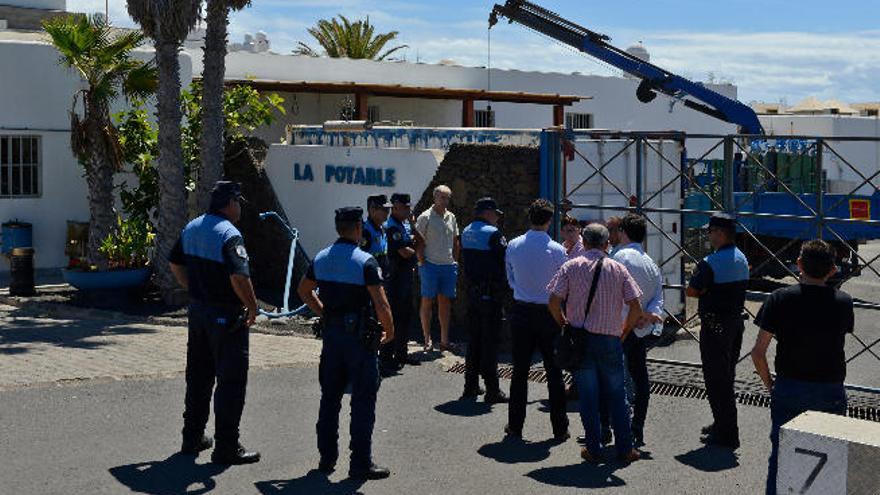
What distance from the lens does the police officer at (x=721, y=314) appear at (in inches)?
351

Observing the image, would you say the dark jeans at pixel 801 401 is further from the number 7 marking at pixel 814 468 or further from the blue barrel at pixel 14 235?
the blue barrel at pixel 14 235

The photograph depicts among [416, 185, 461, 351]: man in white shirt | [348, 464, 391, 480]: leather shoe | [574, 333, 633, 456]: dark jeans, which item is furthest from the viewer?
[416, 185, 461, 351]: man in white shirt

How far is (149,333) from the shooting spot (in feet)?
46.3

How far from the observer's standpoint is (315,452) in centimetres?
880

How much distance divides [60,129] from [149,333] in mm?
6322

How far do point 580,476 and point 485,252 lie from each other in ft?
8.34

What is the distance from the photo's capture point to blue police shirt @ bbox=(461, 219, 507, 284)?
406 inches

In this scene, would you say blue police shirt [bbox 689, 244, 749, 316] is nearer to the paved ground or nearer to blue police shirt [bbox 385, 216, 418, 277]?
the paved ground

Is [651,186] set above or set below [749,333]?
above

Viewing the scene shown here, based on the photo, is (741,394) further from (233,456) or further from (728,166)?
(233,456)

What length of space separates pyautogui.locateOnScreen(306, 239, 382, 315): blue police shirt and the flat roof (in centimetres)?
1514

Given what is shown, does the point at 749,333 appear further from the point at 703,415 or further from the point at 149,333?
the point at 149,333

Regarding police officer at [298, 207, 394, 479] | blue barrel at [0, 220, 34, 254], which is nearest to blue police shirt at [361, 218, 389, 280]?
police officer at [298, 207, 394, 479]

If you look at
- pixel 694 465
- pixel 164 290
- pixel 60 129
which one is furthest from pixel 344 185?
pixel 694 465
